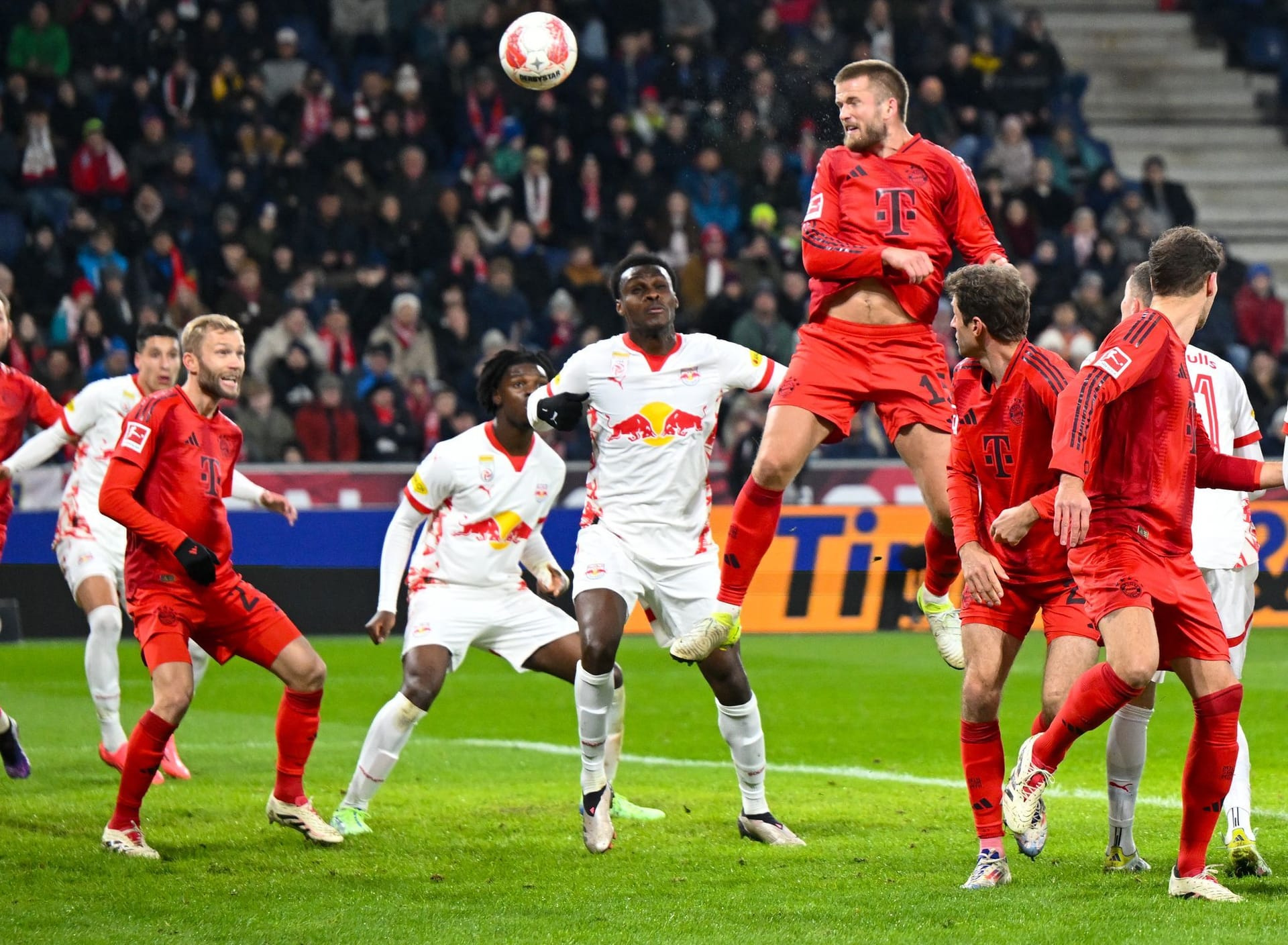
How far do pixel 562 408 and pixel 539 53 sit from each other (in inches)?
81.6

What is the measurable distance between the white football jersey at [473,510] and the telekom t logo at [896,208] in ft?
7.56

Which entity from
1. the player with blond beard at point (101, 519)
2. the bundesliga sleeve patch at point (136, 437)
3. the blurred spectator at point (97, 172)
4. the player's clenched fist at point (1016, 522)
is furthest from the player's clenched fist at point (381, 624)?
the blurred spectator at point (97, 172)

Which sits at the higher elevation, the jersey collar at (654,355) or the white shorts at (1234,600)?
the jersey collar at (654,355)

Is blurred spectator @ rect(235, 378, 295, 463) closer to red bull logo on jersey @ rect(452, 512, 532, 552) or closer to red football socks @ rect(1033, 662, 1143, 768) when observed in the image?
red bull logo on jersey @ rect(452, 512, 532, 552)

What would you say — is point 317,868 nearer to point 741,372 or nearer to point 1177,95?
point 741,372

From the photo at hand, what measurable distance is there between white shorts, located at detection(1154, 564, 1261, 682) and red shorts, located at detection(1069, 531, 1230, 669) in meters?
1.00

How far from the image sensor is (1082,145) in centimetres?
2166

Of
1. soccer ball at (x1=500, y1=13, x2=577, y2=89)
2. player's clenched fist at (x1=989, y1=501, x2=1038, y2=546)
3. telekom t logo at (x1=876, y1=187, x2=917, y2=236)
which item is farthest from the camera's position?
soccer ball at (x1=500, y1=13, x2=577, y2=89)

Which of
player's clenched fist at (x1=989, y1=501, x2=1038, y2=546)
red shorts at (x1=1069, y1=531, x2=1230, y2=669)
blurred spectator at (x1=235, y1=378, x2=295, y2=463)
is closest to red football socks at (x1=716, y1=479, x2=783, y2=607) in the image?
player's clenched fist at (x1=989, y1=501, x2=1038, y2=546)

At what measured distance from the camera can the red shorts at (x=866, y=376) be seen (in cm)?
697

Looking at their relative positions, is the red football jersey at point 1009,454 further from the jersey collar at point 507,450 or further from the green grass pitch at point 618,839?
the jersey collar at point 507,450

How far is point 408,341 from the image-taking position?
17.7 metres

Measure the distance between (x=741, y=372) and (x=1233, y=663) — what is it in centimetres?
238

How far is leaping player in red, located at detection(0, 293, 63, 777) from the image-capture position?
9.19 m
